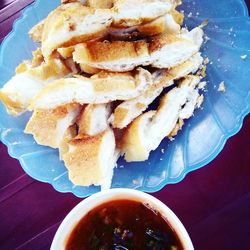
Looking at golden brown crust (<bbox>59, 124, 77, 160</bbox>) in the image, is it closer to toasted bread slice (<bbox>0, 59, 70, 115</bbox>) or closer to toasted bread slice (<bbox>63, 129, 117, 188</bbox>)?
toasted bread slice (<bbox>63, 129, 117, 188</bbox>)

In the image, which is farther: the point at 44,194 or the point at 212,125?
the point at 44,194

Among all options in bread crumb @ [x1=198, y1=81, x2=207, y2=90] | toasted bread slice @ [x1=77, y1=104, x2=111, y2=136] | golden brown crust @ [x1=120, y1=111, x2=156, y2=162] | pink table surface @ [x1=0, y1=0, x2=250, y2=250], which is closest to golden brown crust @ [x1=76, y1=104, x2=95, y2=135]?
toasted bread slice @ [x1=77, y1=104, x2=111, y2=136]

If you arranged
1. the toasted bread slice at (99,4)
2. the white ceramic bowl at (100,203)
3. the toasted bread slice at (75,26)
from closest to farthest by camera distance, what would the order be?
the white ceramic bowl at (100,203)
the toasted bread slice at (75,26)
the toasted bread slice at (99,4)

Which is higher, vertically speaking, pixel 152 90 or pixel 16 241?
pixel 152 90

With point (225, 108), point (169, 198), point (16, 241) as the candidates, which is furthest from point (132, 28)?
point (16, 241)

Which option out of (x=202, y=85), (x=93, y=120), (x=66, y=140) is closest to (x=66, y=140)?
(x=66, y=140)

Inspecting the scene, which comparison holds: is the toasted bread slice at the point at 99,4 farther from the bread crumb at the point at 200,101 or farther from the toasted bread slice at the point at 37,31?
the bread crumb at the point at 200,101

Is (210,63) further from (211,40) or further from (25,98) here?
(25,98)

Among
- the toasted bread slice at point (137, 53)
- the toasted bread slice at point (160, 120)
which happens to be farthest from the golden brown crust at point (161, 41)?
the toasted bread slice at point (160, 120)
